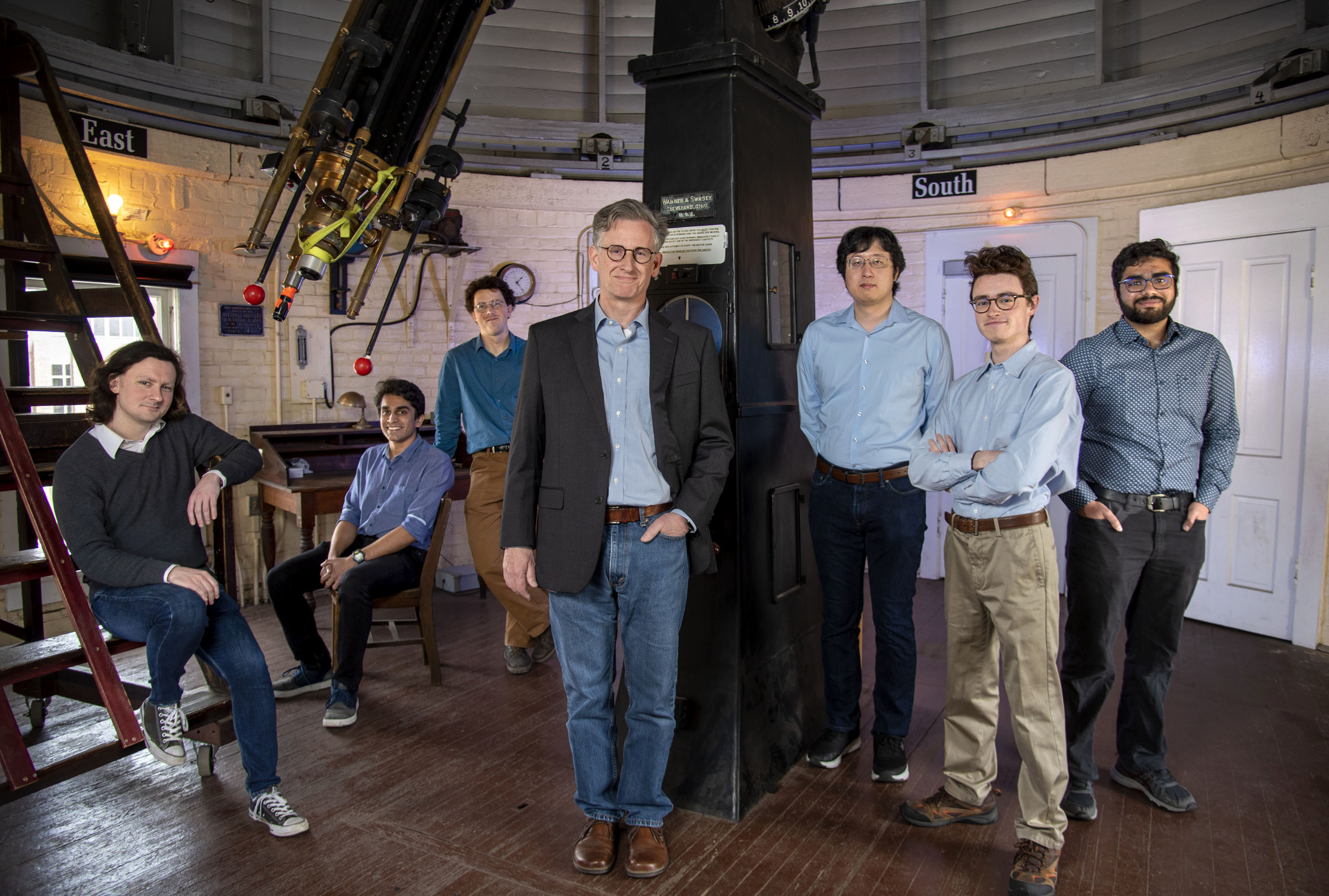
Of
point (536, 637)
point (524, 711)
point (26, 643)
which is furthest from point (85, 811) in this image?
point (536, 637)

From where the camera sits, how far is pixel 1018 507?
7.61 ft

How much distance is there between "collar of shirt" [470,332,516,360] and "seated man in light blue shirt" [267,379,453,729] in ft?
1.39

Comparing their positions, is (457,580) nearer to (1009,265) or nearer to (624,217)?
(624,217)

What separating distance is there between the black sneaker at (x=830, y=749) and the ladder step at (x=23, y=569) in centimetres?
257

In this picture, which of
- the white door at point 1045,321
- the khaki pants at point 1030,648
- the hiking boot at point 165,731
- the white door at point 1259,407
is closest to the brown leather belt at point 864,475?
the khaki pants at point 1030,648

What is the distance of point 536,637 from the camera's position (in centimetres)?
424

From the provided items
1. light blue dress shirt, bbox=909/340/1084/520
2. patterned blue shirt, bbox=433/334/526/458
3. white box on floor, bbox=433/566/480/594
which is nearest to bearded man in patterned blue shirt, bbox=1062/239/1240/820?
light blue dress shirt, bbox=909/340/1084/520

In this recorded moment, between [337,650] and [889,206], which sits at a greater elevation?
[889,206]

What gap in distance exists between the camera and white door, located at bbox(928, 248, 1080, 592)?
5426 millimetres

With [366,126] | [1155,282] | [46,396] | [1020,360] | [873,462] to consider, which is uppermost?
[366,126]

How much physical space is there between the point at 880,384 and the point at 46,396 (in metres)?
3.09

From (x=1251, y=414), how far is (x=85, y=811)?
5772mm

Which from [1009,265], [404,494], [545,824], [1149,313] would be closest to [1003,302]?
[1009,265]

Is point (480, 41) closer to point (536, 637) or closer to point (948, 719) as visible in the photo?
point (536, 637)
